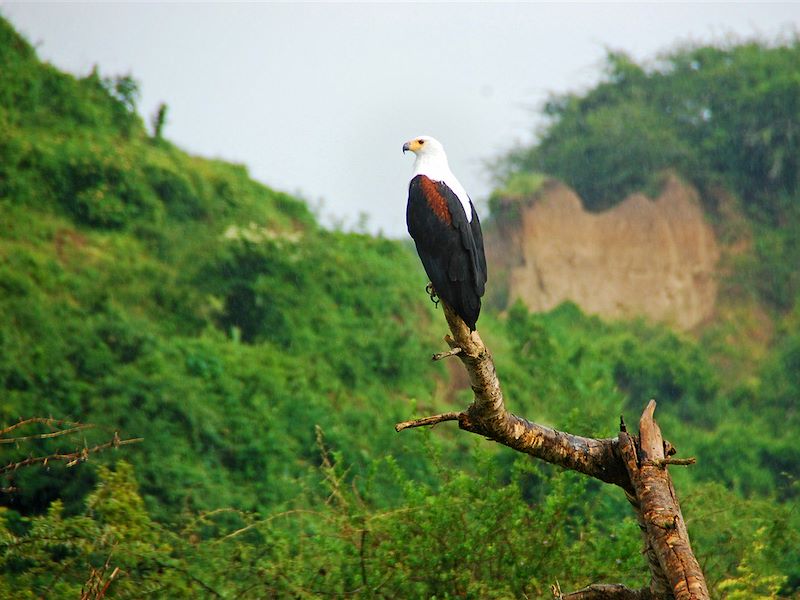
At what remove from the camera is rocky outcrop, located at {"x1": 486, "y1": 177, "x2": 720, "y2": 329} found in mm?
20016

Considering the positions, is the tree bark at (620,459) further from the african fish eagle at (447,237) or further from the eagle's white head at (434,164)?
the eagle's white head at (434,164)

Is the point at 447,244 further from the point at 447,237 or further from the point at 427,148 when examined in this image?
the point at 427,148

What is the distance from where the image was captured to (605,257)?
20.5m

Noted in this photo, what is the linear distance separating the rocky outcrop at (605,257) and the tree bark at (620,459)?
50.9ft

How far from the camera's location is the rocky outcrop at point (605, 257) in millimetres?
20016

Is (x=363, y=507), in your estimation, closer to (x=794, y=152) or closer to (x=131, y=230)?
(x=131, y=230)

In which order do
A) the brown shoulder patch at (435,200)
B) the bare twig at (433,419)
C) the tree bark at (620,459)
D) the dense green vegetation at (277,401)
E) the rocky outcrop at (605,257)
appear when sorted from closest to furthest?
the tree bark at (620,459) → the bare twig at (433,419) → the brown shoulder patch at (435,200) → the dense green vegetation at (277,401) → the rocky outcrop at (605,257)

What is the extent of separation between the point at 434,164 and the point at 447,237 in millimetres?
750

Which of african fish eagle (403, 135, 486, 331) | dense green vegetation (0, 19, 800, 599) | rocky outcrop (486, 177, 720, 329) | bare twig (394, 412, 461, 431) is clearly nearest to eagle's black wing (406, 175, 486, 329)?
african fish eagle (403, 135, 486, 331)

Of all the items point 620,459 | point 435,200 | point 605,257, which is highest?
point 605,257

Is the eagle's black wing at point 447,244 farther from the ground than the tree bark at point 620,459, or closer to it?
farther from the ground

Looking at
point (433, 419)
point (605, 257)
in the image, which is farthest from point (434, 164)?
point (605, 257)

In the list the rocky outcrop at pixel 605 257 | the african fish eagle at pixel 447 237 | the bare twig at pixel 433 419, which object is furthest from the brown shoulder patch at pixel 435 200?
the rocky outcrop at pixel 605 257

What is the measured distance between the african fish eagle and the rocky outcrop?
14.5 metres
